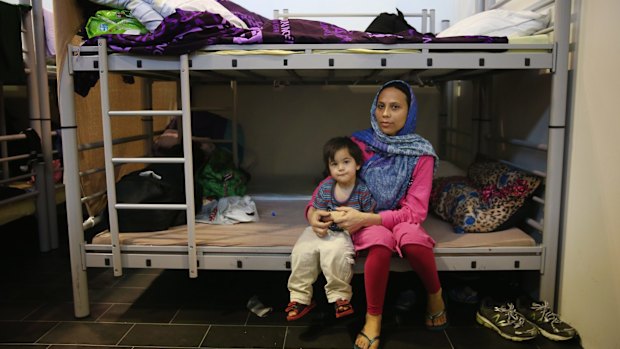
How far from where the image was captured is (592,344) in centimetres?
214

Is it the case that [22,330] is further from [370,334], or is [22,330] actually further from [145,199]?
[370,334]

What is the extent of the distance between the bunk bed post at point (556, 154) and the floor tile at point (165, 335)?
5.38ft

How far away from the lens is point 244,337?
7.65ft

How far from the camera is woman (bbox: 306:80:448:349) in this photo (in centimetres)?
221

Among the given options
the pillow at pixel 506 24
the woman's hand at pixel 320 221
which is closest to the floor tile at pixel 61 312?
the woman's hand at pixel 320 221

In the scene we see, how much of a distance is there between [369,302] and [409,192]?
55 cm

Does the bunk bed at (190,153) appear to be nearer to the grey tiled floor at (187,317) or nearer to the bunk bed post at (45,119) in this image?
the grey tiled floor at (187,317)

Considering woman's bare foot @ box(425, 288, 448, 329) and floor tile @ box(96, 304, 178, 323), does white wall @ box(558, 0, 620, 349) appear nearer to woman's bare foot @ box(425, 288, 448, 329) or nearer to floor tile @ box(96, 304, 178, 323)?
woman's bare foot @ box(425, 288, 448, 329)

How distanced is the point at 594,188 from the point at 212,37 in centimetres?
176

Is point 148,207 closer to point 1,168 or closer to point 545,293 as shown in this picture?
point 545,293

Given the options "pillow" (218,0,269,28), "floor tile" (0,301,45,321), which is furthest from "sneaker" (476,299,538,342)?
"floor tile" (0,301,45,321)

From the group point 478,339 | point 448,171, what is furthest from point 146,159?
point 448,171

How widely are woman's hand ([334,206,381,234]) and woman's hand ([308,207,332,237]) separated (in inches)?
1.7

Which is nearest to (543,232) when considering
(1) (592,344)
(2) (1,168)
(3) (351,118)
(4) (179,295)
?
(1) (592,344)
